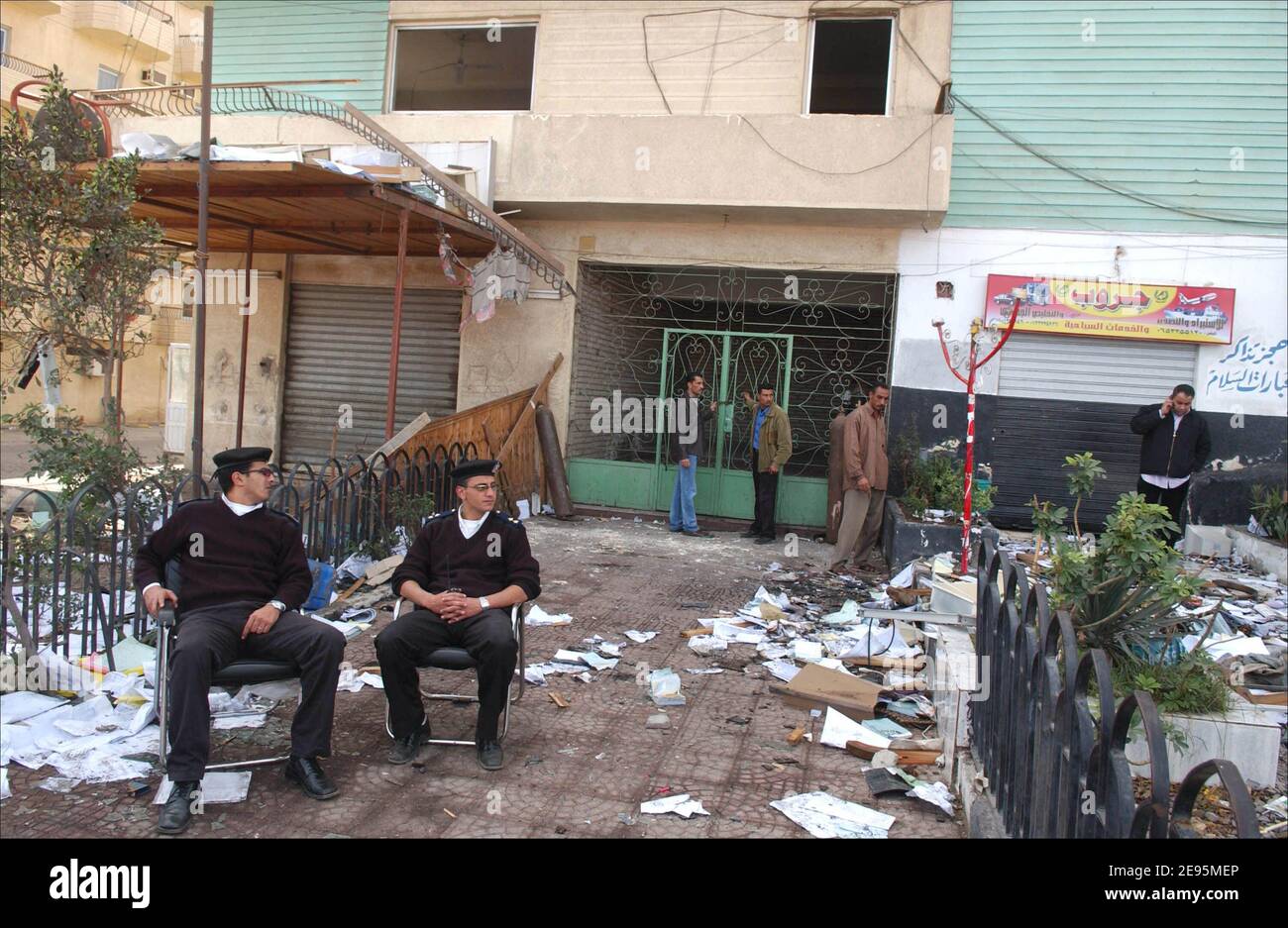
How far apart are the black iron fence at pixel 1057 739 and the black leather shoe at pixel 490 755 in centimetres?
222

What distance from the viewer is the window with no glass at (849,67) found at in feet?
40.1

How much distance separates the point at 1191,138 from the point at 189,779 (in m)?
12.3

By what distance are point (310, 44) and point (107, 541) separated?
10.1 m

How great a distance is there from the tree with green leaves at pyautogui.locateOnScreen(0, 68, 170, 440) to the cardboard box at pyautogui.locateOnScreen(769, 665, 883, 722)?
18.7 ft

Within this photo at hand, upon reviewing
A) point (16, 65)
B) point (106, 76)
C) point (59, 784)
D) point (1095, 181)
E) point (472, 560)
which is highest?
point (106, 76)

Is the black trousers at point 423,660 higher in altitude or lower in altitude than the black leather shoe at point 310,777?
higher

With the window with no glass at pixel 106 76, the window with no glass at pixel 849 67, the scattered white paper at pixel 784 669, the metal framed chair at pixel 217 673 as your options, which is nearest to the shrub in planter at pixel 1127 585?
the scattered white paper at pixel 784 669

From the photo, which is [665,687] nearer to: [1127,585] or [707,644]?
[707,644]

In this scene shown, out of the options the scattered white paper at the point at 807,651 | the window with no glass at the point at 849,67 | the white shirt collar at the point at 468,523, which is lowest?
the scattered white paper at the point at 807,651

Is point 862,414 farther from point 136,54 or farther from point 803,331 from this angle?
point 136,54

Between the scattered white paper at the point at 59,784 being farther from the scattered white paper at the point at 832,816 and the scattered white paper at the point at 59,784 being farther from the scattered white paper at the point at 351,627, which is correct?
the scattered white paper at the point at 832,816

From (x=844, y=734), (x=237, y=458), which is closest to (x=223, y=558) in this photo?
(x=237, y=458)

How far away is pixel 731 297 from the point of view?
1257cm

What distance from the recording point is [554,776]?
453 centimetres
